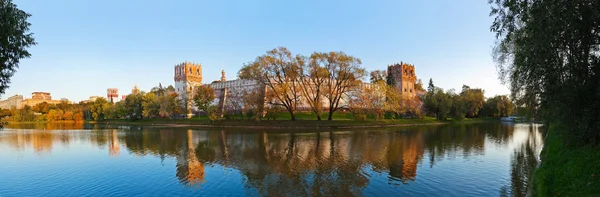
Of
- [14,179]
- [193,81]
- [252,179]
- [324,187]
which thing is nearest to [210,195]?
[252,179]

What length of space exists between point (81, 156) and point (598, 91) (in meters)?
27.6

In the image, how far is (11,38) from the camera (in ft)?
38.5

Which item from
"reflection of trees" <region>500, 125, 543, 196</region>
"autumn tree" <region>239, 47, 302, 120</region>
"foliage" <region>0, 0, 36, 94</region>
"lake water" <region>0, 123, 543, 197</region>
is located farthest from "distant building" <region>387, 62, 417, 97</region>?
"foliage" <region>0, 0, 36, 94</region>

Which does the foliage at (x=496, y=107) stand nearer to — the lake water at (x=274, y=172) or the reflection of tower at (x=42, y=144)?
the lake water at (x=274, y=172)

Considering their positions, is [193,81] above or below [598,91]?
above

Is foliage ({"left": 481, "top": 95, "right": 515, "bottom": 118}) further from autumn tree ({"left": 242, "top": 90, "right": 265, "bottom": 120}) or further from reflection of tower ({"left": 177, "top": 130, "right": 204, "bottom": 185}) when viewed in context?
reflection of tower ({"left": 177, "top": 130, "right": 204, "bottom": 185})

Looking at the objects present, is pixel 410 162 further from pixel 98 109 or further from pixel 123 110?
pixel 98 109

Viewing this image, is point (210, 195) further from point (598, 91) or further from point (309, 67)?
point (309, 67)

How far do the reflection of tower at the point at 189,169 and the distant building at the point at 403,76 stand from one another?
77.4 m

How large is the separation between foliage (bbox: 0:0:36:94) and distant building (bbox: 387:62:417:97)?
85.7 metres

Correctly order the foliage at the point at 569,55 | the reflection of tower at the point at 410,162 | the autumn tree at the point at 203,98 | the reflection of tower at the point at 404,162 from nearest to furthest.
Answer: the foliage at the point at 569,55, the reflection of tower at the point at 404,162, the reflection of tower at the point at 410,162, the autumn tree at the point at 203,98

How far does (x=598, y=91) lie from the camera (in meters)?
10.9

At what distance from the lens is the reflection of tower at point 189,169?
1465 centimetres

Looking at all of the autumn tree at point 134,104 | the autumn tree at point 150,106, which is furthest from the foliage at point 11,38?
the autumn tree at point 134,104
